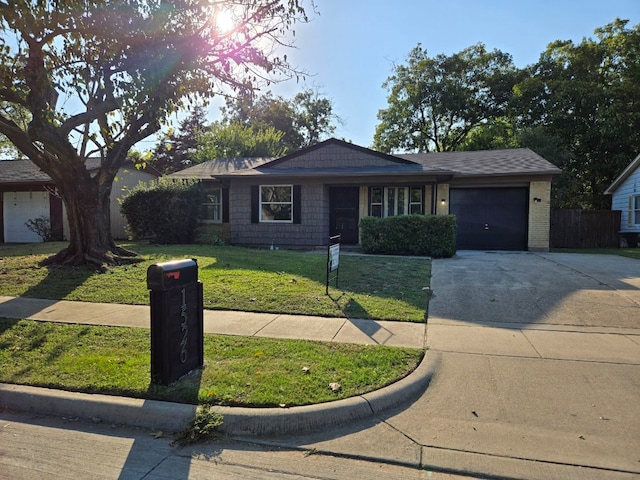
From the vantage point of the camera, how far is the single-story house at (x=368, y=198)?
1627cm

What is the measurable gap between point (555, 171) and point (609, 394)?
44.6 ft

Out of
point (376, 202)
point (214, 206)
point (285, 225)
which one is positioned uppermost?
point (376, 202)

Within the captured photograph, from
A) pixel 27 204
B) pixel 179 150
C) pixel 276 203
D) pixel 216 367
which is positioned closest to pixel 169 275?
pixel 216 367

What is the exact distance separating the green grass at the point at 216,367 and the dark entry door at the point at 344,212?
12.3 metres

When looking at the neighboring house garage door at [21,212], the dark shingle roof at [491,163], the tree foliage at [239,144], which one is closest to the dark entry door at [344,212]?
the dark shingle roof at [491,163]

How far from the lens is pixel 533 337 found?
575 cm

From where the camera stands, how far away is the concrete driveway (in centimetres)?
310

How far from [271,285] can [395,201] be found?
32.2ft

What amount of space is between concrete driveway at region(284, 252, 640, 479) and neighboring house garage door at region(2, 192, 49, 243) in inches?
797

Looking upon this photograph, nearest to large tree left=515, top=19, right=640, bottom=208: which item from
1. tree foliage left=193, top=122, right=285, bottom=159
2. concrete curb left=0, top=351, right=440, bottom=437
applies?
tree foliage left=193, top=122, right=285, bottom=159

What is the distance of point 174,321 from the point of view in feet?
13.8

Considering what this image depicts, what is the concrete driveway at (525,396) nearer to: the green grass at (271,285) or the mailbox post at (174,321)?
the green grass at (271,285)

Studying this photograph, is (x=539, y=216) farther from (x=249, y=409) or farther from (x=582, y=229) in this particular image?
(x=249, y=409)

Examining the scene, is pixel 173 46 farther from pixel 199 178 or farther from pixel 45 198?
pixel 45 198
